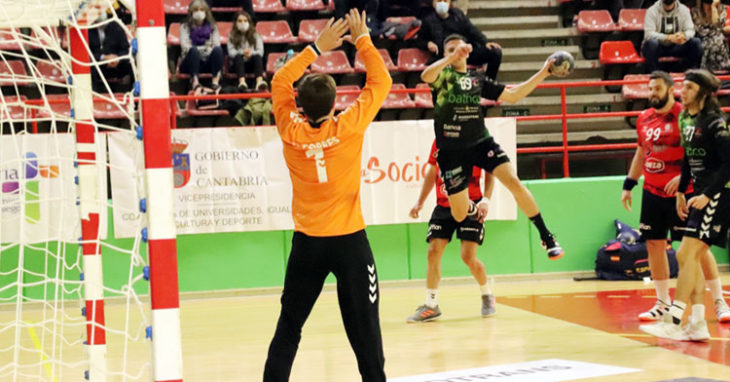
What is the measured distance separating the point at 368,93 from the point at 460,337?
3.77 m

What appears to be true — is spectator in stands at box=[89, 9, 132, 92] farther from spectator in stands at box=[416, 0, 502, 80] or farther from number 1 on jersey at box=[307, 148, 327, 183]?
number 1 on jersey at box=[307, 148, 327, 183]

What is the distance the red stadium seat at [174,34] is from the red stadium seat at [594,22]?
6756 mm

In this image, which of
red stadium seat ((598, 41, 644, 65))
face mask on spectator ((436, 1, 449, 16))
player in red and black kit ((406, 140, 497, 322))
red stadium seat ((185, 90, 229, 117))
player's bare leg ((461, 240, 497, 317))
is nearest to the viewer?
player in red and black kit ((406, 140, 497, 322))

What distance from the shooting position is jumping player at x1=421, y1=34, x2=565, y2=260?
8266 millimetres

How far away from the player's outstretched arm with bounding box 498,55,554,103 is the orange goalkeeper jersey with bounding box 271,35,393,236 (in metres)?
3.06

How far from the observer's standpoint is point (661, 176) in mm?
8234

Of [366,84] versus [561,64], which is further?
[561,64]

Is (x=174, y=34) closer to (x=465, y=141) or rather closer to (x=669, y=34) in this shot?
(x=465, y=141)

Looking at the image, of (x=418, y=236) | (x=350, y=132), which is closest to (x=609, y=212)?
(x=418, y=236)

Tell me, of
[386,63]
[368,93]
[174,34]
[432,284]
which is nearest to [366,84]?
[368,93]

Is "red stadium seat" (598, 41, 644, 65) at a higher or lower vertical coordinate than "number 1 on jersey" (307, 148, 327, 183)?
higher

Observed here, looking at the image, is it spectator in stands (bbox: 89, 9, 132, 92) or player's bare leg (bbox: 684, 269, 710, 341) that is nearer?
player's bare leg (bbox: 684, 269, 710, 341)

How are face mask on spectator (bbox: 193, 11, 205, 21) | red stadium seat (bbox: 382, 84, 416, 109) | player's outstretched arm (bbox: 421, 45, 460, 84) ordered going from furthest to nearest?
red stadium seat (bbox: 382, 84, 416, 109) → face mask on spectator (bbox: 193, 11, 205, 21) → player's outstretched arm (bbox: 421, 45, 460, 84)

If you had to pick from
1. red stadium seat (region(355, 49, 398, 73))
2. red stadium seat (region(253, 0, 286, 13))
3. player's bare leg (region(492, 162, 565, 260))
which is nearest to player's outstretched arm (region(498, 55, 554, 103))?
player's bare leg (region(492, 162, 565, 260))
